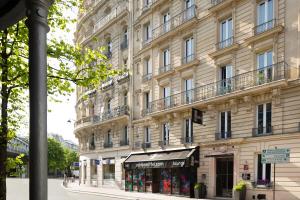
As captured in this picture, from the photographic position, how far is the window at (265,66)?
69.0 ft

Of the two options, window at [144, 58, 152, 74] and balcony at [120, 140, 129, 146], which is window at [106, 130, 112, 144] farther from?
window at [144, 58, 152, 74]

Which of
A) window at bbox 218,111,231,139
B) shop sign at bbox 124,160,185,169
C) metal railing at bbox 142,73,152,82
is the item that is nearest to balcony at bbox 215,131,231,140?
window at bbox 218,111,231,139

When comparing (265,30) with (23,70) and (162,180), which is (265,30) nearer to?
(162,180)

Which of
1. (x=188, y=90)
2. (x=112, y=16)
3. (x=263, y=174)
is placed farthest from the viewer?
(x=112, y=16)

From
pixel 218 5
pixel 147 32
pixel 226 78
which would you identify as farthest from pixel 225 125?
pixel 147 32

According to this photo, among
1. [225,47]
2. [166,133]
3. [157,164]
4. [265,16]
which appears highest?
[265,16]

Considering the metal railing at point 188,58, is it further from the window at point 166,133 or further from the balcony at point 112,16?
the balcony at point 112,16

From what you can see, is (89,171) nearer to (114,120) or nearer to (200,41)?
(114,120)

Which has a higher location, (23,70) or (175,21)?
(175,21)

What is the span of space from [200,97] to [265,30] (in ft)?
22.6

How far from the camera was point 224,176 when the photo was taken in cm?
2419

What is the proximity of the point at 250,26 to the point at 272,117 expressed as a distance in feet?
19.3

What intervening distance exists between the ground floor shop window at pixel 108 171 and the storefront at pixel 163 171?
3.89 m

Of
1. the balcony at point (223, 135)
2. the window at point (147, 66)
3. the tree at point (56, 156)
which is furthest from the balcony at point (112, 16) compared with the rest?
the tree at point (56, 156)
